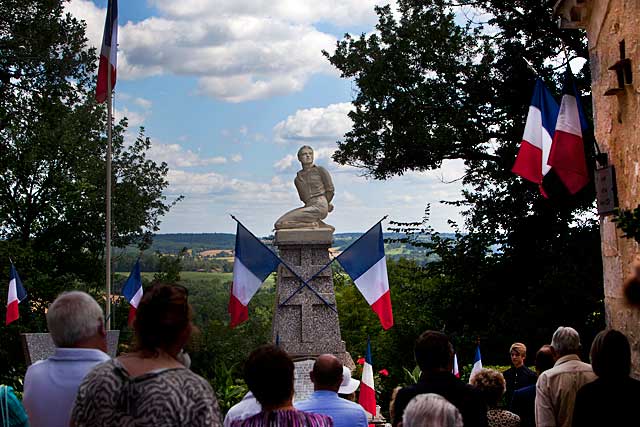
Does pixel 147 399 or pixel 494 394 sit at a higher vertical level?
pixel 147 399

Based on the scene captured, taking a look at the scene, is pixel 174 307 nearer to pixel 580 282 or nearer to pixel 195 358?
pixel 580 282

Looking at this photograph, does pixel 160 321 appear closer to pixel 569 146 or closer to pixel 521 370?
pixel 521 370

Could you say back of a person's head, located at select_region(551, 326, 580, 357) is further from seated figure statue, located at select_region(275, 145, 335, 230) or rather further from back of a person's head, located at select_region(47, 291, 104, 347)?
seated figure statue, located at select_region(275, 145, 335, 230)

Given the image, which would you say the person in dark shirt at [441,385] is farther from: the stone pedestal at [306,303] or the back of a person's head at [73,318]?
the stone pedestal at [306,303]

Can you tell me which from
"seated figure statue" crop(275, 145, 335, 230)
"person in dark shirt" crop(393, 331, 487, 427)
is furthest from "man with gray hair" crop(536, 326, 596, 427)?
"seated figure statue" crop(275, 145, 335, 230)

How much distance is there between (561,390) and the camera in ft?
18.4

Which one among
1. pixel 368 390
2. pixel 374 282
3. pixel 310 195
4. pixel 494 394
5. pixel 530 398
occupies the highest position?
pixel 310 195

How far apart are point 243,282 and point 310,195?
2396mm

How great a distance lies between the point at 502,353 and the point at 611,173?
10.2 meters

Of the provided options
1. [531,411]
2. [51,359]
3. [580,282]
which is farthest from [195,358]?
[51,359]

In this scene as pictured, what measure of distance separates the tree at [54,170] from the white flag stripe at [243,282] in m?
10.7

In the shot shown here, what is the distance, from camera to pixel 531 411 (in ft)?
21.4

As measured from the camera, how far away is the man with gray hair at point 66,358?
3.90 metres

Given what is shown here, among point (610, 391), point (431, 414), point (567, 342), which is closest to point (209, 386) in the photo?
point (431, 414)
